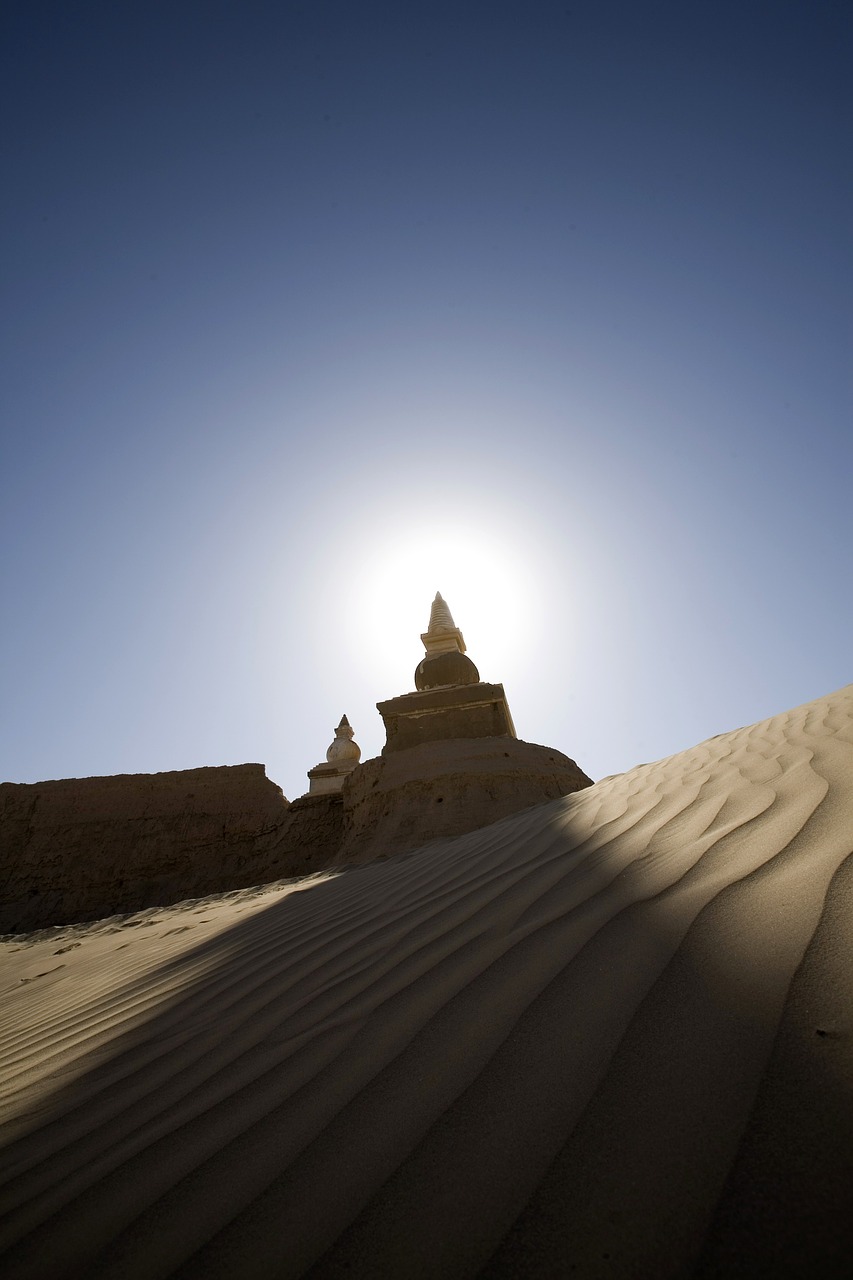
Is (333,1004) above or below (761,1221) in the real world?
above

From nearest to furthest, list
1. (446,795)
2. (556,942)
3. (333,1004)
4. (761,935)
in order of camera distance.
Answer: (761,935) → (556,942) → (333,1004) → (446,795)

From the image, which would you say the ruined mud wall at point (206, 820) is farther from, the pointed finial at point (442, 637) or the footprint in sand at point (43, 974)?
the pointed finial at point (442, 637)

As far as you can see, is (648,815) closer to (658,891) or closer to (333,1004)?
(658,891)

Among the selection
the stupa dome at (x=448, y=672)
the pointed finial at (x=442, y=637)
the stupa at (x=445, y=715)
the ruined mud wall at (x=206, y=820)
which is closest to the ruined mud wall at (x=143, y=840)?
the ruined mud wall at (x=206, y=820)

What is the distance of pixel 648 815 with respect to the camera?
8.09ft

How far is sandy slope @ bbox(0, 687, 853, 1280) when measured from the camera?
2.29 ft

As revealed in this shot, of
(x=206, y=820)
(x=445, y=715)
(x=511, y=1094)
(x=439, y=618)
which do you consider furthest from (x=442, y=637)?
(x=511, y=1094)

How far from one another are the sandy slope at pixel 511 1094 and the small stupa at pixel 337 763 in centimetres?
2002

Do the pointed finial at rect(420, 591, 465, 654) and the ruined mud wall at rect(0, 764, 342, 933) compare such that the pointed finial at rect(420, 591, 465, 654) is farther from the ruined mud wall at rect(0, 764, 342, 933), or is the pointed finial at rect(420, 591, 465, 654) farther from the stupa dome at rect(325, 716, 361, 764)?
the ruined mud wall at rect(0, 764, 342, 933)

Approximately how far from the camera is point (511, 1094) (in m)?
0.95

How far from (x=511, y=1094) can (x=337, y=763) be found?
24.2m

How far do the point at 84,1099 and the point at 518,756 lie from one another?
9195 millimetres

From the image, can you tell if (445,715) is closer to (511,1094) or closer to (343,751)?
(511,1094)

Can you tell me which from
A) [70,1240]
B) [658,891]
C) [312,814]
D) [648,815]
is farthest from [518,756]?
[70,1240]
